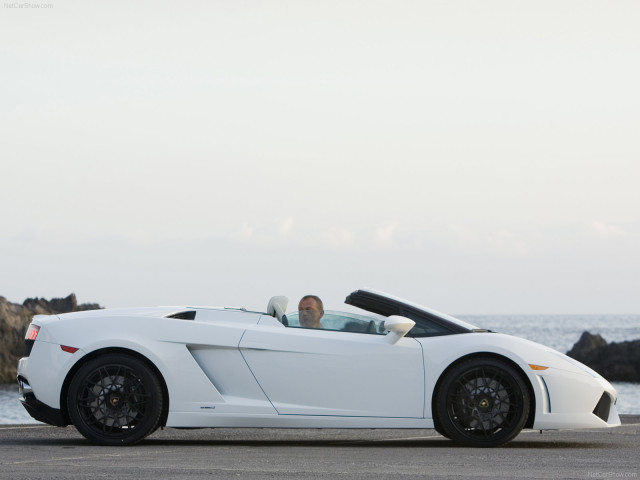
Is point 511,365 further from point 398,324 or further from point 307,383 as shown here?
point 307,383

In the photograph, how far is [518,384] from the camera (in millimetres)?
9438

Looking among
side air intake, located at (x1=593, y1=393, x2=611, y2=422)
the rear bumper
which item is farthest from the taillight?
side air intake, located at (x1=593, y1=393, x2=611, y2=422)

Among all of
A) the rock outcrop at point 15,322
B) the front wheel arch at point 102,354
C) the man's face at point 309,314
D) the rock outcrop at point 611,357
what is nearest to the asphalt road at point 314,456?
the front wheel arch at point 102,354

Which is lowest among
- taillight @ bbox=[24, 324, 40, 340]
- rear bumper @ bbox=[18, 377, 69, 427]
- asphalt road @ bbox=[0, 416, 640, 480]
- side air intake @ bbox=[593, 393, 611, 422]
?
asphalt road @ bbox=[0, 416, 640, 480]

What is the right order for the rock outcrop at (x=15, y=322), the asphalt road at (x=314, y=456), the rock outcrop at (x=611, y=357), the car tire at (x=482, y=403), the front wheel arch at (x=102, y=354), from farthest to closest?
1. the rock outcrop at (x=15, y=322)
2. the rock outcrop at (x=611, y=357)
3. the front wheel arch at (x=102, y=354)
4. the car tire at (x=482, y=403)
5. the asphalt road at (x=314, y=456)

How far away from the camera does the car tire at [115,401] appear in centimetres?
945

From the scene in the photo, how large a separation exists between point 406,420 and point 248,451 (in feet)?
4.40

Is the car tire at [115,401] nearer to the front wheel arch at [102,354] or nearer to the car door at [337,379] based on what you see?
the front wheel arch at [102,354]

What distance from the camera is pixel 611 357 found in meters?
61.4

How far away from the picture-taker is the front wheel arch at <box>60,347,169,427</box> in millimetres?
9539

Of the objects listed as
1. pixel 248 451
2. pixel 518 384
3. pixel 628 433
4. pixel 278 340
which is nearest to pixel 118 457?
pixel 248 451

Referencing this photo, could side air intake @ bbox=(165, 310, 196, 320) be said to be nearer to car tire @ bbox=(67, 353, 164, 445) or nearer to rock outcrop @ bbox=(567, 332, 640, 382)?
car tire @ bbox=(67, 353, 164, 445)

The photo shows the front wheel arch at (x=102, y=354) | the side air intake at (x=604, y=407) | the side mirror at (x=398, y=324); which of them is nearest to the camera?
the side mirror at (x=398, y=324)

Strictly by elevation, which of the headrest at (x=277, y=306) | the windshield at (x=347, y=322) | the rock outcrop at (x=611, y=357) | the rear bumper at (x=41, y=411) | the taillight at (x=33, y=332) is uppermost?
the headrest at (x=277, y=306)
